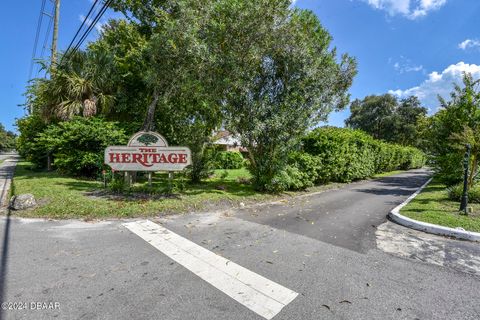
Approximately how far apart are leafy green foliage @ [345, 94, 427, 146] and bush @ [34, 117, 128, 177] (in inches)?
1692

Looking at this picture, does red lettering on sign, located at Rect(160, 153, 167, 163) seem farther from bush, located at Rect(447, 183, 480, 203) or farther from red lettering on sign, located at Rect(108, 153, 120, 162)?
bush, located at Rect(447, 183, 480, 203)

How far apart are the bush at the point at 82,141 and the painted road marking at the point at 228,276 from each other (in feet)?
22.3

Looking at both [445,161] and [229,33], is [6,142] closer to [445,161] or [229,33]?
[229,33]

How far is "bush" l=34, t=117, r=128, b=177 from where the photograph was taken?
32.1 feet

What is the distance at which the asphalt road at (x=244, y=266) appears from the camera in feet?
8.61

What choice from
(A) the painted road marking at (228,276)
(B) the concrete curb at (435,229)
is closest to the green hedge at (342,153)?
(B) the concrete curb at (435,229)

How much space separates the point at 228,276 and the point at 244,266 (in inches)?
14.6

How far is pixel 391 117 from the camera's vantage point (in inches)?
1617

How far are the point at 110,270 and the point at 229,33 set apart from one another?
24.1ft

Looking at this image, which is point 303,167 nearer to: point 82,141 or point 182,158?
point 182,158

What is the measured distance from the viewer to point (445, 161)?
10672mm

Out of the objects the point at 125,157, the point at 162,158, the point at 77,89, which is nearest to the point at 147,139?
the point at 162,158

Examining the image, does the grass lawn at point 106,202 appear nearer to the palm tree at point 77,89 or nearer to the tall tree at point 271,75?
the tall tree at point 271,75

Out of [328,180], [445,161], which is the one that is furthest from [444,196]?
[328,180]
